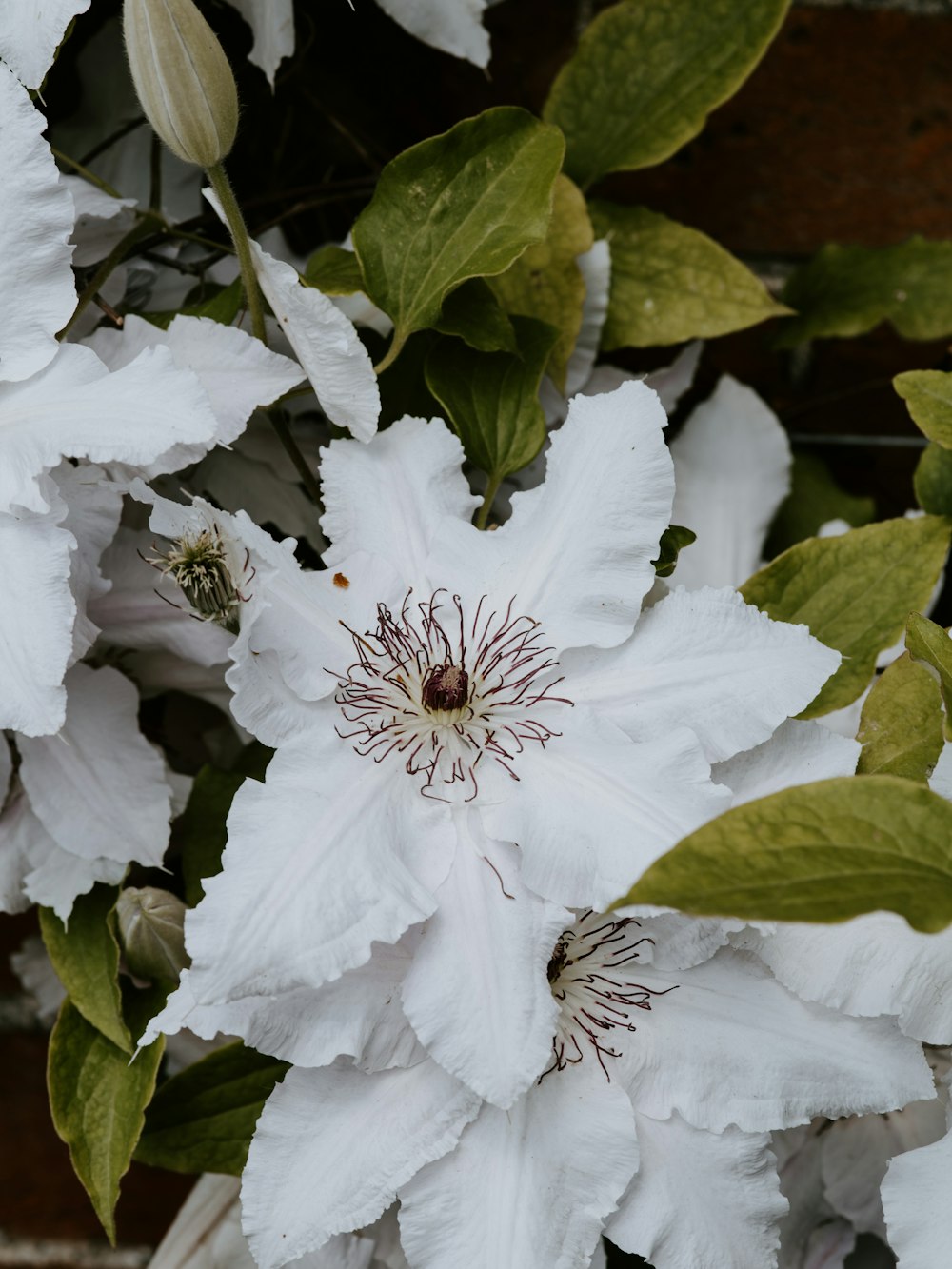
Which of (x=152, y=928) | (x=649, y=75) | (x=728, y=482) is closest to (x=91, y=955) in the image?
(x=152, y=928)

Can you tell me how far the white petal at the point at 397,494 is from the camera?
47 cm

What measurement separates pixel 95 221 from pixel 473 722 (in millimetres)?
275

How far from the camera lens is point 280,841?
401 millimetres

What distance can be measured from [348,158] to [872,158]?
0.98ft

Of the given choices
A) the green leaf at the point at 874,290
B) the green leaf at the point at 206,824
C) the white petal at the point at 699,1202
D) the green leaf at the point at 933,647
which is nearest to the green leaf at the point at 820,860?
the green leaf at the point at 933,647

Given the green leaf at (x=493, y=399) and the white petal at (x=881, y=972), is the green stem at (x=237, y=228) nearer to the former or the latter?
the green leaf at (x=493, y=399)

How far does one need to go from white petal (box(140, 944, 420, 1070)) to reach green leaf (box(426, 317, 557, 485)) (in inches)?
8.5

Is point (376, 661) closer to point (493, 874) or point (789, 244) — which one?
point (493, 874)

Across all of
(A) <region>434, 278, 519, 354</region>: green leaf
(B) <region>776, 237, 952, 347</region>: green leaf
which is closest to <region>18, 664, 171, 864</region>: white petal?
(A) <region>434, 278, 519, 354</region>: green leaf

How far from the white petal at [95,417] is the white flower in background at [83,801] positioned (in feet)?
0.39

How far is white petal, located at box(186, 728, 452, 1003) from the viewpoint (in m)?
0.38

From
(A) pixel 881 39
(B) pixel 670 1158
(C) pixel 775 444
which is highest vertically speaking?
(A) pixel 881 39

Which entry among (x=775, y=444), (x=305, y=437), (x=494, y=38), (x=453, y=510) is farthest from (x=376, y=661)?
(x=494, y=38)

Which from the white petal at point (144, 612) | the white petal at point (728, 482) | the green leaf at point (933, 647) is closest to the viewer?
the green leaf at point (933, 647)
